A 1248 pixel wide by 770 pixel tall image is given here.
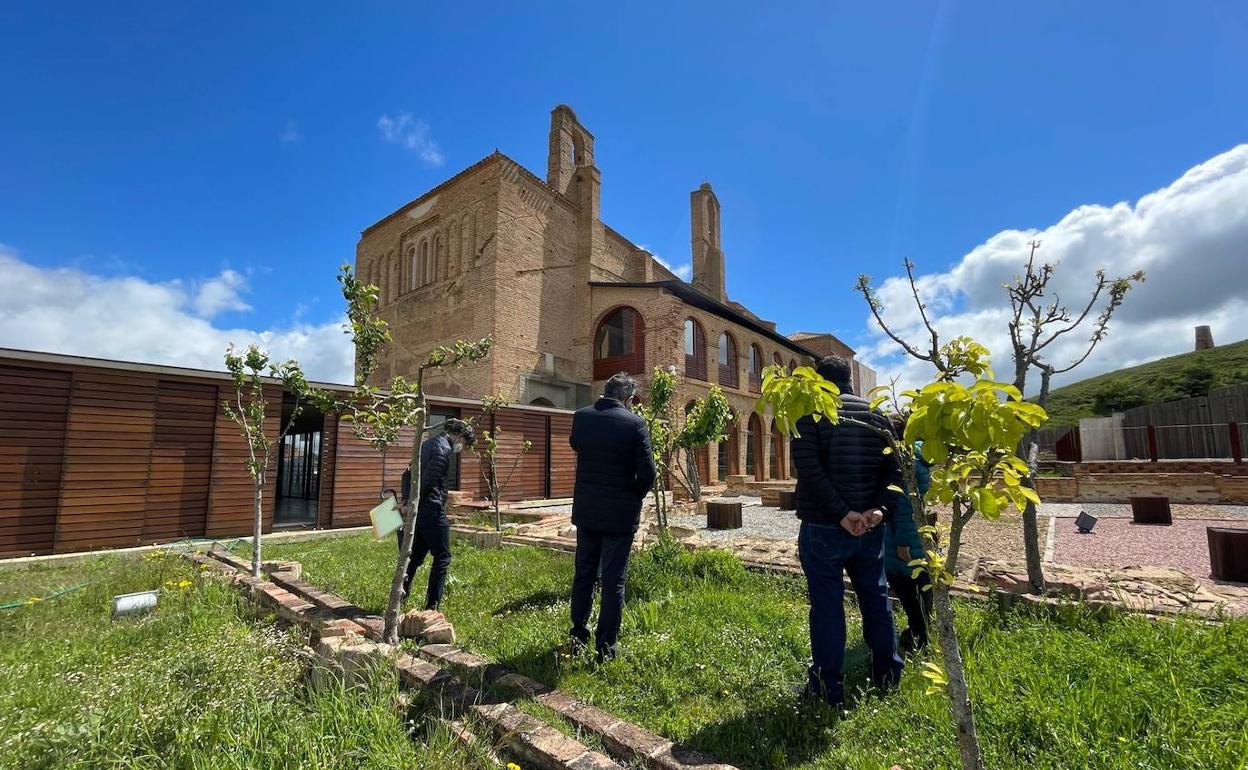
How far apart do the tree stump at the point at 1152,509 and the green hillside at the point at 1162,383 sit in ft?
91.4

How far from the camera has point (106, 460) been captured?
9102 mm

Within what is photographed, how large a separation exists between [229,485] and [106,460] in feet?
5.96

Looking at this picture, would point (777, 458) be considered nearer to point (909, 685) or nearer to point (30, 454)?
point (909, 685)

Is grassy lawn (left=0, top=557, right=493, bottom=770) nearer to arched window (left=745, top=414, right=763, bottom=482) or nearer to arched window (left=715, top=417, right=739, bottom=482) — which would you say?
arched window (left=715, top=417, right=739, bottom=482)

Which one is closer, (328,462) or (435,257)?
(328,462)

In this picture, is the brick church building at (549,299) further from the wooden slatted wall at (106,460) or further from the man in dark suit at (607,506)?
the man in dark suit at (607,506)

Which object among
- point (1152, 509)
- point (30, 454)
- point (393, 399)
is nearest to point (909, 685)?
point (393, 399)

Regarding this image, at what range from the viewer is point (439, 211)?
2375 centimetres

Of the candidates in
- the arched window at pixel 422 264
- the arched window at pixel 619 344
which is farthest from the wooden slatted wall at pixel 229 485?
the arched window at pixel 422 264

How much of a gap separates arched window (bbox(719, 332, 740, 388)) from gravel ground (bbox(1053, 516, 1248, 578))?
1539 centimetres

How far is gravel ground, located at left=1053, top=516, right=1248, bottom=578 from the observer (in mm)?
6812

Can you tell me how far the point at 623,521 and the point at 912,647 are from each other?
2086mm

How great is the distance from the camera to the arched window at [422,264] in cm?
2448

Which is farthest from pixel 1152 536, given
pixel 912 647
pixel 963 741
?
pixel 963 741
